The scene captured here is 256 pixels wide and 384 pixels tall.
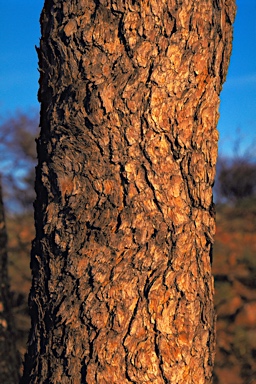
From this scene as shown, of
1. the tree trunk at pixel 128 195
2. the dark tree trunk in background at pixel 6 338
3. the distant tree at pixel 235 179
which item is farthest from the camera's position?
the distant tree at pixel 235 179

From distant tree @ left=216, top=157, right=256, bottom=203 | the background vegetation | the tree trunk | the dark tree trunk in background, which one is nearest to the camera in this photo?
the tree trunk

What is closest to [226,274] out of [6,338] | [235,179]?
[6,338]

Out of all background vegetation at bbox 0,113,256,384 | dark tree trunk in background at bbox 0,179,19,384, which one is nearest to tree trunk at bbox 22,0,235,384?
dark tree trunk in background at bbox 0,179,19,384

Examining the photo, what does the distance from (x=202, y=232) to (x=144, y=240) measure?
0.85 ft

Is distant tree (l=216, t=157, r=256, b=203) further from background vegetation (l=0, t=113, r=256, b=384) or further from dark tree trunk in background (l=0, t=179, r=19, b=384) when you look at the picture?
dark tree trunk in background (l=0, t=179, r=19, b=384)

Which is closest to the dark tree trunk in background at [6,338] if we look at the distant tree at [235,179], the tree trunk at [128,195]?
the tree trunk at [128,195]

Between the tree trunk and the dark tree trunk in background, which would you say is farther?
the dark tree trunk in background

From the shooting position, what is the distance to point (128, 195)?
1.80 metres

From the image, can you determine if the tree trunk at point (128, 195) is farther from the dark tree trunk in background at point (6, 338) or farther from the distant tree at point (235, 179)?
the distant tree at point (235, 179)

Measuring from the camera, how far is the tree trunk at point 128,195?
1.79m

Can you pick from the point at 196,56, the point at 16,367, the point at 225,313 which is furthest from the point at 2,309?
the point at 225,313

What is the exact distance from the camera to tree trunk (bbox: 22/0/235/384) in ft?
5.86

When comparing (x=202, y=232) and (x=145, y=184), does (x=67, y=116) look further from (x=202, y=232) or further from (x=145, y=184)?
(x=202, y=232)

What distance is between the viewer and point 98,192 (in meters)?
1.82
